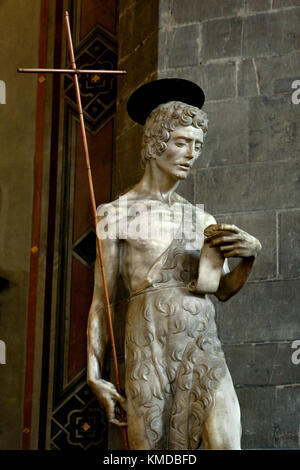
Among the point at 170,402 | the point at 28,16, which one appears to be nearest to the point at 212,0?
the point at 28,16

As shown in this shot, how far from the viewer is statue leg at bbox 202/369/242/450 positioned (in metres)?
5.62

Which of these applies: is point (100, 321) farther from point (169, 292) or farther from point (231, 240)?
point (231, 240)

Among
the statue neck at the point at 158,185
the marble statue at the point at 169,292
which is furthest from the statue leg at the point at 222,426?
the statue neck at the point at 158,185

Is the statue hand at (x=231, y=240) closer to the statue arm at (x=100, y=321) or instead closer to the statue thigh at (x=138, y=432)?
the statue arm at (x=100, y=321)

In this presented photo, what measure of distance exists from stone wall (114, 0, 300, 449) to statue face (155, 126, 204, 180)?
1350mm

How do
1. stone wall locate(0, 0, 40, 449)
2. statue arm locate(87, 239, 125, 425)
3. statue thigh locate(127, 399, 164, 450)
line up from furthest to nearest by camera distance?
stone wall locate(0, 0, 40, 449) < statue arm locate(87, 239, 125, 425) < statue thigh locate(127, 399, 164, 450)

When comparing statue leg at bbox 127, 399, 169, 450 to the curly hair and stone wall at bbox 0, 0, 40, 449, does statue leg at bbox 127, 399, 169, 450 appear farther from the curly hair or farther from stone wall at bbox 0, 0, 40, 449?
stone wall at bbox 0, 0, 40, 449

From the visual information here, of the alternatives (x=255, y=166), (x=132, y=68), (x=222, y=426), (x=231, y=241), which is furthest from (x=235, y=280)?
(x=132, y=68)

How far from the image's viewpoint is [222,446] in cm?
561

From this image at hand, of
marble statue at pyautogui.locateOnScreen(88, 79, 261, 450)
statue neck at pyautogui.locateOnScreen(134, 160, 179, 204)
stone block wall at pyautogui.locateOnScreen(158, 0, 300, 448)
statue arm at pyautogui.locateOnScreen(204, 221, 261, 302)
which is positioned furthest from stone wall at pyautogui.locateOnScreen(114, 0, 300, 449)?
statue arm at pyautogui.locateOnScreen(204, 221, 261, 302)

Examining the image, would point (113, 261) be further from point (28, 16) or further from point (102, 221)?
point (28, 16)

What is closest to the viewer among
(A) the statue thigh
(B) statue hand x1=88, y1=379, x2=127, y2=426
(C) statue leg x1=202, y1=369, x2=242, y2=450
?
(C) statue leg x1=202, y1=369, x2=242, y2=450

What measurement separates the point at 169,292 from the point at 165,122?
0.85m

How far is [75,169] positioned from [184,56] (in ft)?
3.80
